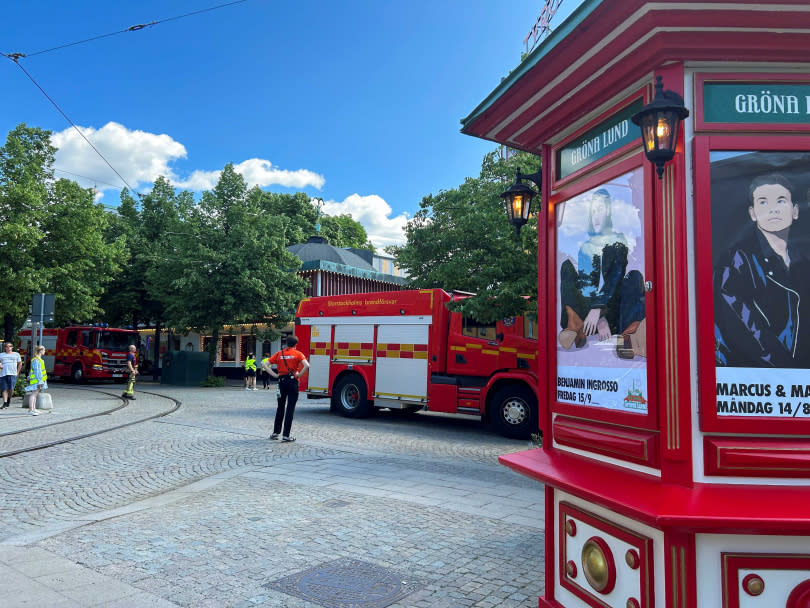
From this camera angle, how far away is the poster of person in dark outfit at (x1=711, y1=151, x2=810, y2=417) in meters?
2.68

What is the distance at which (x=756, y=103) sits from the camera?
9.29 ft

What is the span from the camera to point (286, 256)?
90.5 ft

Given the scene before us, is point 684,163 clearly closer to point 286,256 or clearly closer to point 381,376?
point 381,376

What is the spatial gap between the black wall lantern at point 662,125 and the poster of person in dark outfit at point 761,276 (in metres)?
0.28

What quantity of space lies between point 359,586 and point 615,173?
3077mm

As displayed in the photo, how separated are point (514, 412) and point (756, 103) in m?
9.16

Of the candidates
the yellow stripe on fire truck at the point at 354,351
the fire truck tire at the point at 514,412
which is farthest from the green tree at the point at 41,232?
the fire truck tire at the point at 514,412

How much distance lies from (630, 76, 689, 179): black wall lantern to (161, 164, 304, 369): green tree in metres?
23.9

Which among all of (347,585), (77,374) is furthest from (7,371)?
(347,585)

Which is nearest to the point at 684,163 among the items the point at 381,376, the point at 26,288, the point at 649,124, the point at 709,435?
the point at 649,124

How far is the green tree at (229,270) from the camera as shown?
2584cm

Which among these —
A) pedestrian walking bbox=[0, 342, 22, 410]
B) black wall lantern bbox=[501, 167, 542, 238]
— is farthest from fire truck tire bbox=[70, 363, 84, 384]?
black wall lantern bbox=[501, 167, 542, 238]

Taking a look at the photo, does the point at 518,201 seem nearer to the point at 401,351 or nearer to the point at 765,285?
the point at 765,285

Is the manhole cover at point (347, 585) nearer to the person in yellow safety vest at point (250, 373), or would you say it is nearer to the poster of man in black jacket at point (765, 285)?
the poster of man in black jacket at point (765, 285)
